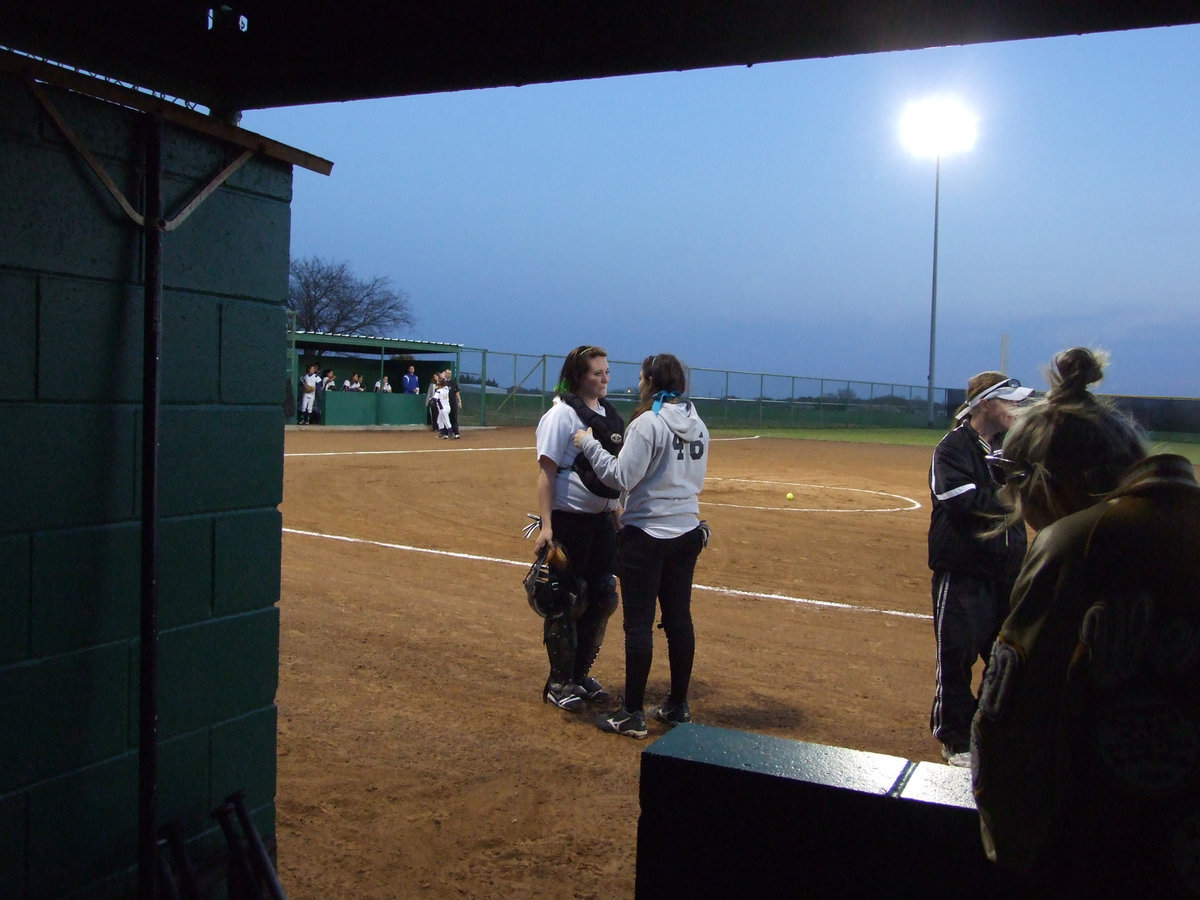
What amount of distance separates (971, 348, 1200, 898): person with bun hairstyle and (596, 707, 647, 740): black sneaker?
330 centimetres

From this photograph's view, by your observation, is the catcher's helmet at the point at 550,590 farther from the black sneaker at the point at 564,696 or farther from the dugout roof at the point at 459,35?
the dugout roof at the point at 459,35

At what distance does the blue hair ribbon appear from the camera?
477 centimetres

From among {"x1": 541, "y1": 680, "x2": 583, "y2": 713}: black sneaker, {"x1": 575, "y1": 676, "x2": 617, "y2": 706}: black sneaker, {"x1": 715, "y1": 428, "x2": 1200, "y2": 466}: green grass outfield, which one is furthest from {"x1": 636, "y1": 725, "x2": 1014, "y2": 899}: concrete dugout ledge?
{"x1": 715, "y1": 428, "x2": 1200, "y2": 466}: green grass outfield

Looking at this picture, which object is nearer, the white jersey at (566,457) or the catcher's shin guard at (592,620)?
the white jersey at (566,457)

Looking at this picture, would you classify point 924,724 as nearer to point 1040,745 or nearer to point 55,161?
point 1040,745

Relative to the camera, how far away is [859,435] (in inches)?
1727

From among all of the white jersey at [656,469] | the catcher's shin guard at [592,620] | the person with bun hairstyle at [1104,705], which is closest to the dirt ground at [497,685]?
the catcher's shin guard at [592,620]

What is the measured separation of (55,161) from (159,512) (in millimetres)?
900

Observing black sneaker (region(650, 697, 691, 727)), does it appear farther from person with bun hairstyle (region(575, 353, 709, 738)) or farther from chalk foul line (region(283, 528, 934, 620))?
chalk foul line (region(283, 528, 934, 620))

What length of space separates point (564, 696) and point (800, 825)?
10.5ft

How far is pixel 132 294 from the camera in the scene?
2.53 m

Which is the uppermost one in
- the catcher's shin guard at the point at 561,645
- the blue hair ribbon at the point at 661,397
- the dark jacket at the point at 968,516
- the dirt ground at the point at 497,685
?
the blue hair ribbon at the point at 661,397

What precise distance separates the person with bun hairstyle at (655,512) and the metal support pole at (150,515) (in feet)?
8.19

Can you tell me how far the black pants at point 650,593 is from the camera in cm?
467
